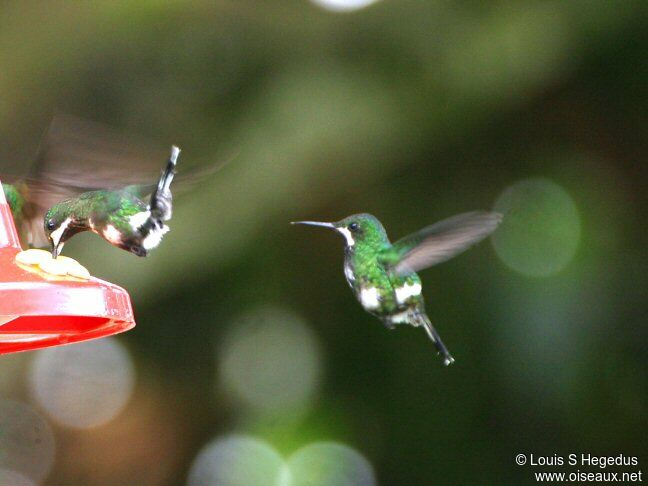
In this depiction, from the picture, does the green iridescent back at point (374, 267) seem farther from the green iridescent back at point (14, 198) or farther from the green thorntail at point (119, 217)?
the green iridescent back at point (14, 198)

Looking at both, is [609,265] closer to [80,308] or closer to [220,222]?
[220,222]

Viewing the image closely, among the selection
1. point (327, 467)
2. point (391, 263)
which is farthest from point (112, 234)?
point (327, 467)

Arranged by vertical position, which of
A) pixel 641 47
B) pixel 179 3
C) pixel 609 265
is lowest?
pixel 609 265

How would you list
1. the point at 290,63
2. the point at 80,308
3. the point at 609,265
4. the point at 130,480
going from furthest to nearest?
1. the point at 130,480
2. the point at 290,63
3. the point at 609,265
4. the point at 80,308

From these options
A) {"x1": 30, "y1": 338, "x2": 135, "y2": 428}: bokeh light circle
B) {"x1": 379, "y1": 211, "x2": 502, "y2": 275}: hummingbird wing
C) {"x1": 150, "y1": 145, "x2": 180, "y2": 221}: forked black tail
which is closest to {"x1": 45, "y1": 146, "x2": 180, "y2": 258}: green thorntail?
{"x1": 150, "y1": 145, "x2": 180, "y2": 221}: forked black tail

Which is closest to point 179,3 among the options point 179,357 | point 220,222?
point 220,222

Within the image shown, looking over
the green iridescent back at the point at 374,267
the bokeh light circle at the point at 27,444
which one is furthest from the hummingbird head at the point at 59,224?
the bokeh light circle at the point at 27,444
